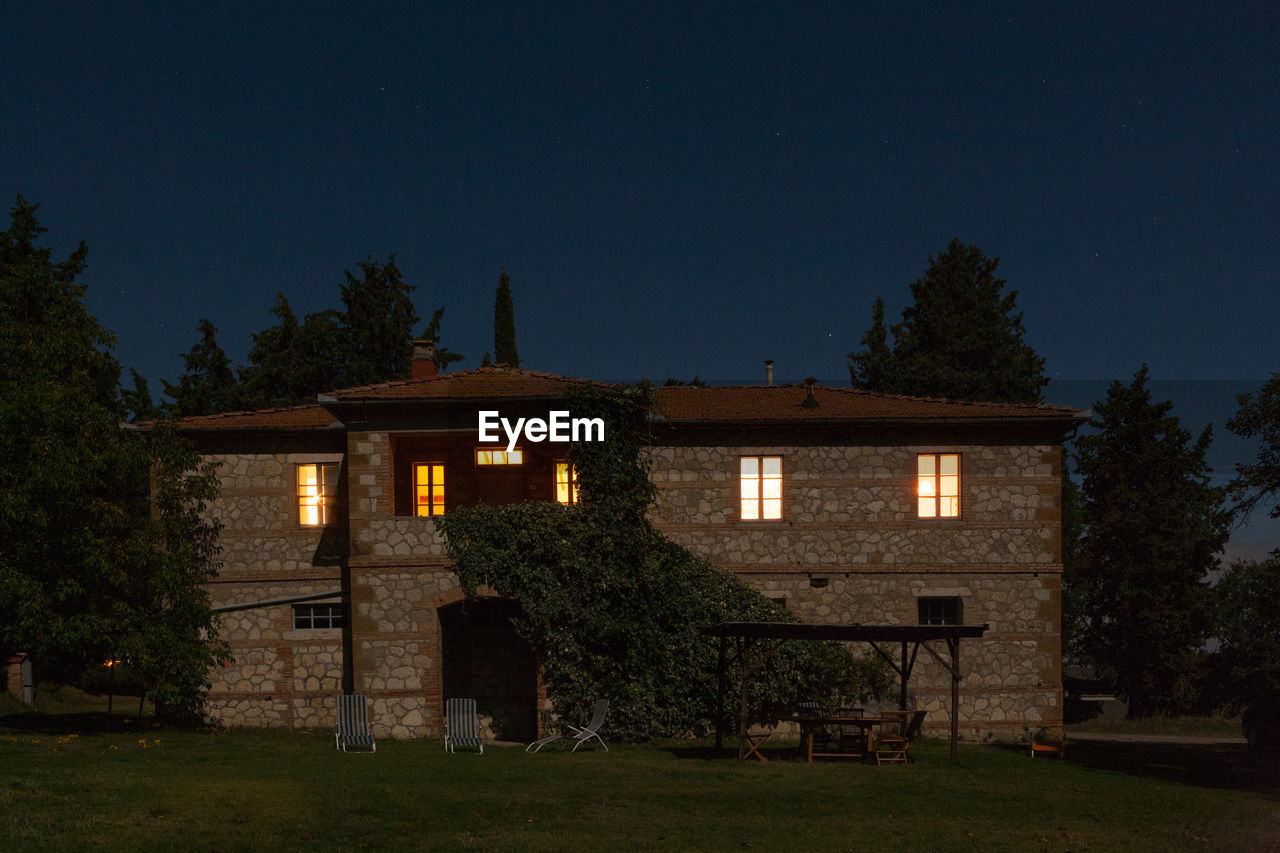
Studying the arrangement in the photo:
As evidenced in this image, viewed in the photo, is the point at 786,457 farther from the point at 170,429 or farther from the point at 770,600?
the point at 170,429

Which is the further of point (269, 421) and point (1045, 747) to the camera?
point (269, 421)

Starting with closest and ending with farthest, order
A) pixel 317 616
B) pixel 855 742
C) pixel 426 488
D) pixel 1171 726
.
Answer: pixel 855 742, pixel 317 616, pixel 426 488, pixel 1171 726

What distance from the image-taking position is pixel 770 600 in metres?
19.0

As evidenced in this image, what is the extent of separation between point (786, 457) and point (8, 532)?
43.7 feet

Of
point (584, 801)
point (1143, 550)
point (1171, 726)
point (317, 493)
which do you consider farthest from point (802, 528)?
point (1143, 550)

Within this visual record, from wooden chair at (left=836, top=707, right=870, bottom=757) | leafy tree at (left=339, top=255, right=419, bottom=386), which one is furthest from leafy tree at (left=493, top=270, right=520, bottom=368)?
wooden chair at (left=836, top=707, right=870, bottom=757)

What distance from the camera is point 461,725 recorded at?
16469 mm

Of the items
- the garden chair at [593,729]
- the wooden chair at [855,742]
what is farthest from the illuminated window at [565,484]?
the wooden chair at [855,742]

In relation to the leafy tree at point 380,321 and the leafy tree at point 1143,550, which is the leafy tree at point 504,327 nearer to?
the leafy tree at point 380,321

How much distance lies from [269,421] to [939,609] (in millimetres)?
13403

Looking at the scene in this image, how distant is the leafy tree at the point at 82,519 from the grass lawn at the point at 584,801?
172 centimetres

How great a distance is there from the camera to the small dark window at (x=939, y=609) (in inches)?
767

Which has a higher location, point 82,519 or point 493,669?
point 82,519

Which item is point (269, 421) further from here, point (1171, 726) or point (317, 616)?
point (1171, 726)
